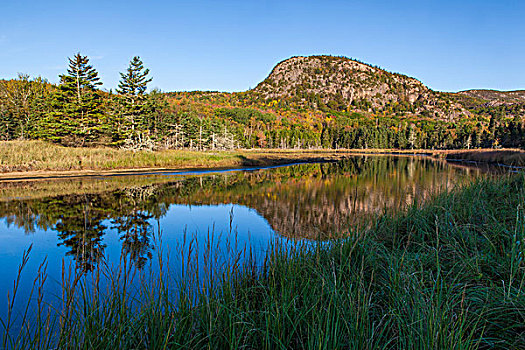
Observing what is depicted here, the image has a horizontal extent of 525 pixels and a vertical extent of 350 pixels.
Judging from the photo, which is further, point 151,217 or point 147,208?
point 147,208

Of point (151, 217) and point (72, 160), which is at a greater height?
point (72, 160)

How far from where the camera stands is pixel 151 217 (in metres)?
9.66

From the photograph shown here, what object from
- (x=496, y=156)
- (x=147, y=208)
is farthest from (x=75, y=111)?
(x=496, y=156)

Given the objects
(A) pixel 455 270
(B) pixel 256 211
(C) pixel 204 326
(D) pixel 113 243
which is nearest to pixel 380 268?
(A) pixel 455 270

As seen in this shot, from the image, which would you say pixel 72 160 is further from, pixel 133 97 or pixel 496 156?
pixel 496 156

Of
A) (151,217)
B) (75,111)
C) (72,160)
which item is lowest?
(151,217)

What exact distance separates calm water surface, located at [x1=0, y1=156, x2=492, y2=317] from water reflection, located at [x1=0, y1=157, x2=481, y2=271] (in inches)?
1.2

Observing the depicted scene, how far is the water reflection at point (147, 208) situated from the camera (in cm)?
702

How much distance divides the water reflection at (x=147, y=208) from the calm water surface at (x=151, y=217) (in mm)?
31

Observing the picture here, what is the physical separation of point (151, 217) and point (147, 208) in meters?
1.47

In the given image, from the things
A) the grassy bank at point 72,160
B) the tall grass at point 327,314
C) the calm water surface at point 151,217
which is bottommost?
the calm water surface at point 151,217

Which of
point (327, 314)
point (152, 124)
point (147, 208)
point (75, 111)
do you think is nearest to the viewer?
point (327, 314)

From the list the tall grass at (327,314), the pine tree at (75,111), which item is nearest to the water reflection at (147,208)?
the tall grass at (327,314)

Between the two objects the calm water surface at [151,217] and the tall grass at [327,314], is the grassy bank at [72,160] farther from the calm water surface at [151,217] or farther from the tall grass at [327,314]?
the tall grass at [327,314]
